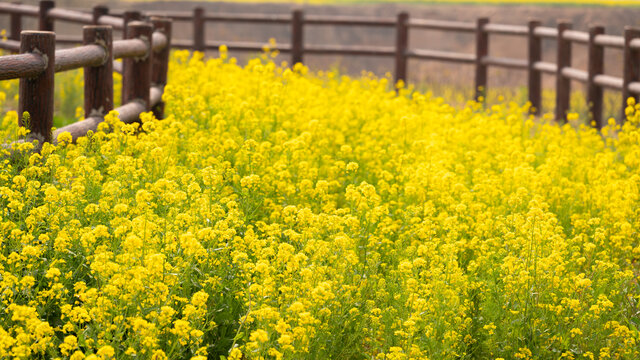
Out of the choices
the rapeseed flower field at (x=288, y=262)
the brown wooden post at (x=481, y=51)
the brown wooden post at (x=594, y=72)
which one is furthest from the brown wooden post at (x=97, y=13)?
the brown wooden post at (x=594, y=72)

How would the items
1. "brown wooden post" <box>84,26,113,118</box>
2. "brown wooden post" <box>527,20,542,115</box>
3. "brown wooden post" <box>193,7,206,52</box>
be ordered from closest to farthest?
1. "brown wooden post" <box>84,26,113,118</box>
2. "brown wooden post" <box>527,20,542,115</box>
3. "brown wooden post" <box>193,7,206,52</box>

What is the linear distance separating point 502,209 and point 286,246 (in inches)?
93.1

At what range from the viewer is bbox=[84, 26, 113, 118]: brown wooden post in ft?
23.3

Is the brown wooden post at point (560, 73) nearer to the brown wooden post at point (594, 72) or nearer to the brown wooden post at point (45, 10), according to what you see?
the brown wooden post at point (594, 72)

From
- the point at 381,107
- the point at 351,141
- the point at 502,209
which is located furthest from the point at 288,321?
the point at 381,107

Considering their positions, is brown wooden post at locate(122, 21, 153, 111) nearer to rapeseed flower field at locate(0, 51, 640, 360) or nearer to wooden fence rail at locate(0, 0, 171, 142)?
wooden fence rail at locate(0, 0, 171, 142)

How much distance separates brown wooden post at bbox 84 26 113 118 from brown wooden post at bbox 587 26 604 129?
7548 mm

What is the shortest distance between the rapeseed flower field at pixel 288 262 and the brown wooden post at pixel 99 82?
729 mm

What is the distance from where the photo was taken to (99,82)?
7258 millimetres

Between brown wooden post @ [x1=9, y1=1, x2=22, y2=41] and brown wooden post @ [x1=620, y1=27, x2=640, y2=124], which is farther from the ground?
brown wooden post @ [x1=9, y1=1, x2=22, y2=41]

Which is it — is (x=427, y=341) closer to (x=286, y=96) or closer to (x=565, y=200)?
(x=565, y=200)

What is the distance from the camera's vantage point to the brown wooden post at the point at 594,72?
12.2m

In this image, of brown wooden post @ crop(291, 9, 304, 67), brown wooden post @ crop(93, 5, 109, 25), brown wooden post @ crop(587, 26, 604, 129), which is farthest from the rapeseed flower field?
brown wooden post @ crop(291, 9, 304, 67)

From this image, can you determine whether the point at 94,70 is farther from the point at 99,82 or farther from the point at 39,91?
the point at 39,91
